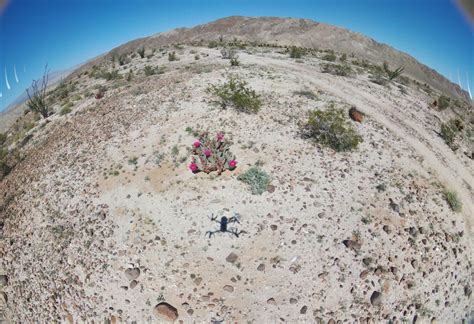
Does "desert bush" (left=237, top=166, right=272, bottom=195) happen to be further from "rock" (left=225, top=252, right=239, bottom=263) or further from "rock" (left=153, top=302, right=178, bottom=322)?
"rock" (left=153, top=302, right=178, bottom=322)

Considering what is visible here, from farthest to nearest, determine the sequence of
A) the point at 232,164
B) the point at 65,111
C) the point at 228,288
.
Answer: the point at 65,111
the point at 232,164
the point at 228,288

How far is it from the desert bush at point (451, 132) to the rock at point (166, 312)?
14.0 metres

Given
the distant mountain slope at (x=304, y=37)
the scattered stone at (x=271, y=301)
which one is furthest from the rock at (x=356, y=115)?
the distant mountain slope at (x=304, y=37)

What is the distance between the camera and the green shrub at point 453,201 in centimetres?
1031

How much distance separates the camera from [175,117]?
12.8 m

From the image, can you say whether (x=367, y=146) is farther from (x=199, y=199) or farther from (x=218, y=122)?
(x=199, y=199)

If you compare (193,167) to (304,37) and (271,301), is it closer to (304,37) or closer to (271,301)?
(271,301)

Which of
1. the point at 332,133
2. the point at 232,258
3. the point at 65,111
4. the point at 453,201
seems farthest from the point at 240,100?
the point at 65,111

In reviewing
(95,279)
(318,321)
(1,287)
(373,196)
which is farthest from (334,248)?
(1,287)

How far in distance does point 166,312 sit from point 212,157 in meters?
4.74

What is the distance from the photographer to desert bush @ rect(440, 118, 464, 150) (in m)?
14.7

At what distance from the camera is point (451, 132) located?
15.3 metres

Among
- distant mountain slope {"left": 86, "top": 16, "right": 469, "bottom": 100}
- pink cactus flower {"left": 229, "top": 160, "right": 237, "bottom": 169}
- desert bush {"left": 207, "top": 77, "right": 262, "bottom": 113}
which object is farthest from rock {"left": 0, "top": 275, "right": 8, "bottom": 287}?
distant mountain slope {"left": 86, "top": 16, "right": 469, "bottom": 100}

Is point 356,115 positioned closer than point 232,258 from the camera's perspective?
No
